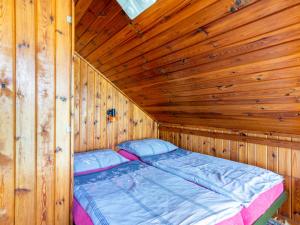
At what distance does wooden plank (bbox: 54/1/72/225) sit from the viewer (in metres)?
1.41

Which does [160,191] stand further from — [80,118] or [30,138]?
[80,118]

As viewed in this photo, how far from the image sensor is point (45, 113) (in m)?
1.35

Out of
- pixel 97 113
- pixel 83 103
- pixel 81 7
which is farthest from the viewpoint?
pixel 97 113

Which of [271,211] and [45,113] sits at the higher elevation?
[45,113]

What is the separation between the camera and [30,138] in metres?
1.29

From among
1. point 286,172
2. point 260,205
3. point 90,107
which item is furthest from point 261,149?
point 90,107

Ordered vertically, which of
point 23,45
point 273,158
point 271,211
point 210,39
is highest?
point 210,39

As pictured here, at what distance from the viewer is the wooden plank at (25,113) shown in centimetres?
125

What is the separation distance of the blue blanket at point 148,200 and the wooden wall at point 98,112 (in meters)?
0.93

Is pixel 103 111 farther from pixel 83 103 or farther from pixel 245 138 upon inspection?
pixel 245 138

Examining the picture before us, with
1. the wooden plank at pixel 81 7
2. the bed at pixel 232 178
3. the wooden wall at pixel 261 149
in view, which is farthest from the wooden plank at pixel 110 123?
the wooden plank at pixel 81 7

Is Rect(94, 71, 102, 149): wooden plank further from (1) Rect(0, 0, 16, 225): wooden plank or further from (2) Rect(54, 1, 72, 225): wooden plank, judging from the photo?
(1) Rect(0, 0, 16, 225): wooden plank

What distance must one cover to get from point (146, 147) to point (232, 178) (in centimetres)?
134

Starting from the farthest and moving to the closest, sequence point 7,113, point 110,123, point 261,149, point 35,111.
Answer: point 110,123
point 261,149
point 35,111
point 7,113
